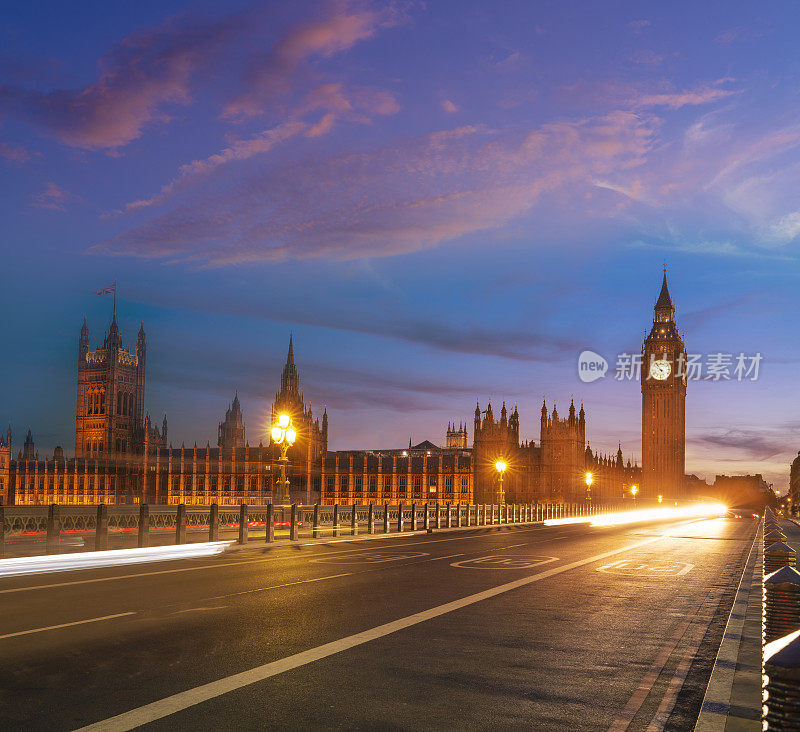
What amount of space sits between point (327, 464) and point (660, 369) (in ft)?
309

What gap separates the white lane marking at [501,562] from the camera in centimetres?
1902

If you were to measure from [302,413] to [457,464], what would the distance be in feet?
122

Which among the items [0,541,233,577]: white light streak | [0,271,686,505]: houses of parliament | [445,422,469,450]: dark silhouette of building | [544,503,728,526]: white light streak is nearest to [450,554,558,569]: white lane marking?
[0,541,233,577]: white light streak

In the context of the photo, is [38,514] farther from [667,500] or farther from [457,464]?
[667,500]

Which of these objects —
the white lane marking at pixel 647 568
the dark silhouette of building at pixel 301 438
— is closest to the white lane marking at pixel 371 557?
the white lane marking at pixel 647 568

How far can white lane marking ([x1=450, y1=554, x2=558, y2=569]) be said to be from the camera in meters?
19.0

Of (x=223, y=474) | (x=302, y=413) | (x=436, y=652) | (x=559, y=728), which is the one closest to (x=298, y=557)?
(x=436, y=652)

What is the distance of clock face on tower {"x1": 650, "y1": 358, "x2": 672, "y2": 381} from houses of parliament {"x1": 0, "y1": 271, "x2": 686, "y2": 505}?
296mm

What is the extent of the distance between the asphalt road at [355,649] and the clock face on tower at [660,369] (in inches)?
6373

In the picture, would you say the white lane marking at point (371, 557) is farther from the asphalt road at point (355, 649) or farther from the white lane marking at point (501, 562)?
the asphalt road at point (355, 649)

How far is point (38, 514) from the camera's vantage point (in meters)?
18.8

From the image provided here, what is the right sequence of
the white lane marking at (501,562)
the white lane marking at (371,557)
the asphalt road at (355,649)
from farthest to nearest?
1. the white lane marking at (371,557)
2. the white lane marking at (501,562)
3. the asphalt road at (355,649)

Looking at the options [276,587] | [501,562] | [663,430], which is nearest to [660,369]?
[663,430]

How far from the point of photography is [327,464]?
11550 cm
